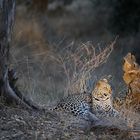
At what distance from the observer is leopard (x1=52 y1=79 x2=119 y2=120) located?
7.59 meters

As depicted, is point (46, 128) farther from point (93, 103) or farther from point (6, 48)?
point (93, 103)

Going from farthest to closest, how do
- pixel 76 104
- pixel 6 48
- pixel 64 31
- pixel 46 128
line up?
pixel 64 31
pixel 76 104
pixel 6 48
pixel 46 128

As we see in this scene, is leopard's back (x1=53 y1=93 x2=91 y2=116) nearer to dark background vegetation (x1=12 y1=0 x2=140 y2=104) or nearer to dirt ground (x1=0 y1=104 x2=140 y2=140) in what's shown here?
dirt ground (x1=0 y1=104 x2=140 y2=140)

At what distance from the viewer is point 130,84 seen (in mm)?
8359

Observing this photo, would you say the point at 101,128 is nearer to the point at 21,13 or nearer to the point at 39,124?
the point at 39,124

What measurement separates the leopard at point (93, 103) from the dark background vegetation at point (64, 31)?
9.65 ft

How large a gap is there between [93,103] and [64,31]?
11124 mm

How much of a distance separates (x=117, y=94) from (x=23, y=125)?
8.88 ft

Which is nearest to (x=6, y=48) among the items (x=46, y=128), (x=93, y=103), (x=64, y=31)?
(x=46, y=128)

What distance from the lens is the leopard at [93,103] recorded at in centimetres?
759

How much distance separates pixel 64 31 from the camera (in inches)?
742

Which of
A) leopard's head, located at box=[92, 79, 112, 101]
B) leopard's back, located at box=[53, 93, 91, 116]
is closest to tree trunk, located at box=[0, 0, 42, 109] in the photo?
leopard's back, located at box=[53, 93, 91, 116]

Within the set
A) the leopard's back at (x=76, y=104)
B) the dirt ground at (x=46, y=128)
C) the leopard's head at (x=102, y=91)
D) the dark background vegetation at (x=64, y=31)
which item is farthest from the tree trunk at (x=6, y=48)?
the dark background vegetation at (x=64, y=31)

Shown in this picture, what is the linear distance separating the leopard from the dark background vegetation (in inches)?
116
